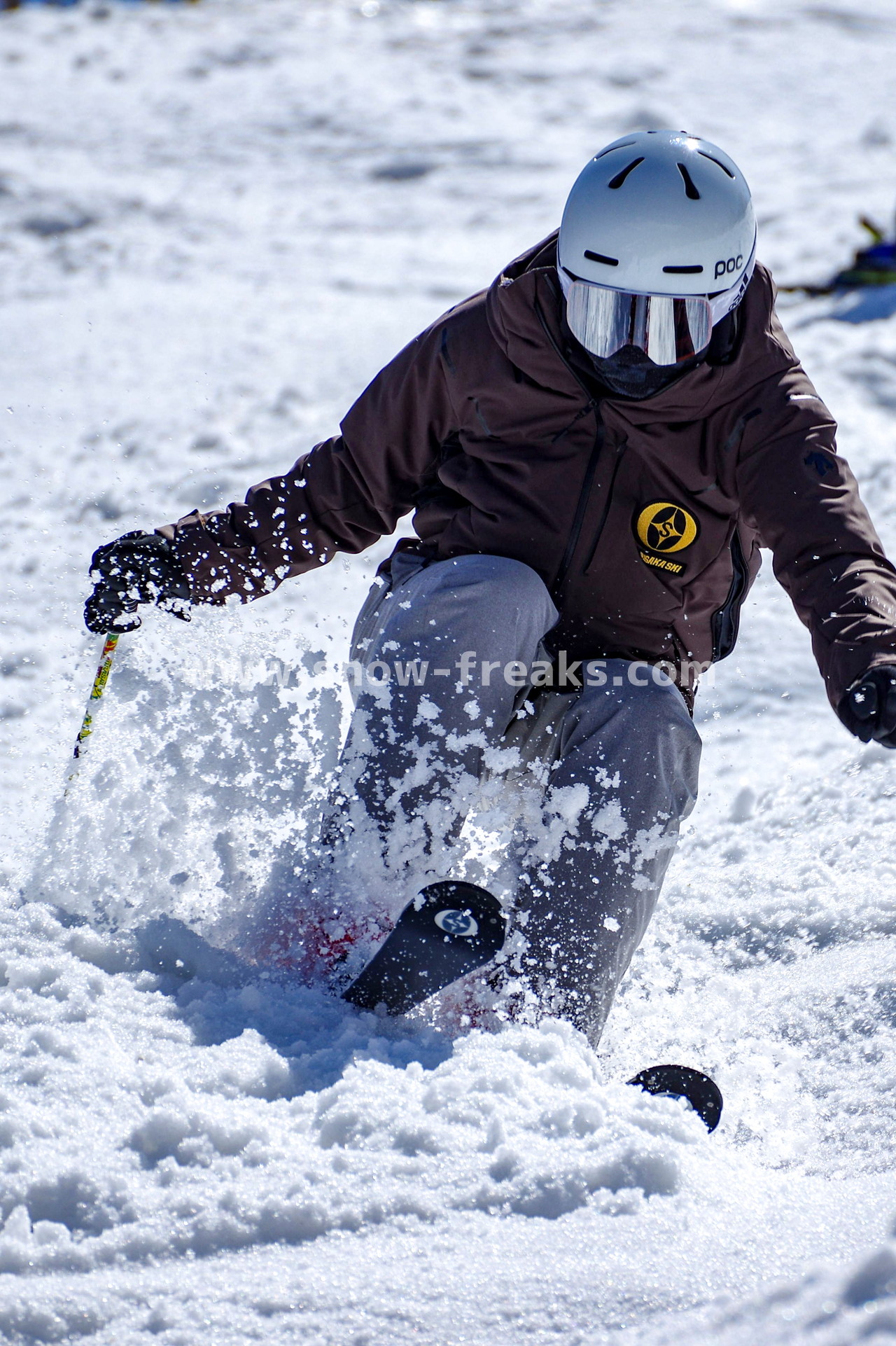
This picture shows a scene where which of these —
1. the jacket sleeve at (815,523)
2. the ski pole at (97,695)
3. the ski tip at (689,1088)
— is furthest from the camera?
the ski pole at (97,695)

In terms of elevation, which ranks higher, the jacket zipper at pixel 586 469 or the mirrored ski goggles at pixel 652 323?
the mirrored ski goggles at pixel 652 323

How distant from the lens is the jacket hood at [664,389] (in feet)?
7.61

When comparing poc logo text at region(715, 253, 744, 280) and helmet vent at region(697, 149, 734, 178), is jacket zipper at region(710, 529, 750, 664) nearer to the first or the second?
poc logo text at region(715, 253, 744, 280)

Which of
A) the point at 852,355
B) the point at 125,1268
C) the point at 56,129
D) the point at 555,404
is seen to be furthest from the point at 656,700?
the point at 56,129

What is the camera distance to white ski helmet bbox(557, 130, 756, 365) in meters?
2.29

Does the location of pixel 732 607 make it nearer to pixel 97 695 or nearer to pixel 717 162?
pixel 717 162

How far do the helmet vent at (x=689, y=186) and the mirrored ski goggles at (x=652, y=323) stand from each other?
0.67ft

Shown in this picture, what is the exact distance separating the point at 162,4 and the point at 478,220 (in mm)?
6634

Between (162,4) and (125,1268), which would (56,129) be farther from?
(125,1268)

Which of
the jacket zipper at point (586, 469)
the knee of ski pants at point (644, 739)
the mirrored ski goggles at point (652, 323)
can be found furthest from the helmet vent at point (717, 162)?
the knee of ski pants at point (644, 739)

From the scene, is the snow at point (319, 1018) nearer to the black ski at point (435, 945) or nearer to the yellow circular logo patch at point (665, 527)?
the black ski at point (435, 945)

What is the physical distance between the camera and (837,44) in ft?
39.4

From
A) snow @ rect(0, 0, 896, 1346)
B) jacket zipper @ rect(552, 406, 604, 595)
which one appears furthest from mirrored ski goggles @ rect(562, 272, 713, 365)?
snow @ rect(0, 0, 896, 1346)

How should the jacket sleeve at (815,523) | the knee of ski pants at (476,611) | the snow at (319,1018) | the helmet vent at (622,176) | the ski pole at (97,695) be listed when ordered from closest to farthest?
the snow at (319,1018), the jacket sleeve at (815,523), the knee of ski pants at (476,611), the helmet vent at (622,176), the ski pole at (97,695)
